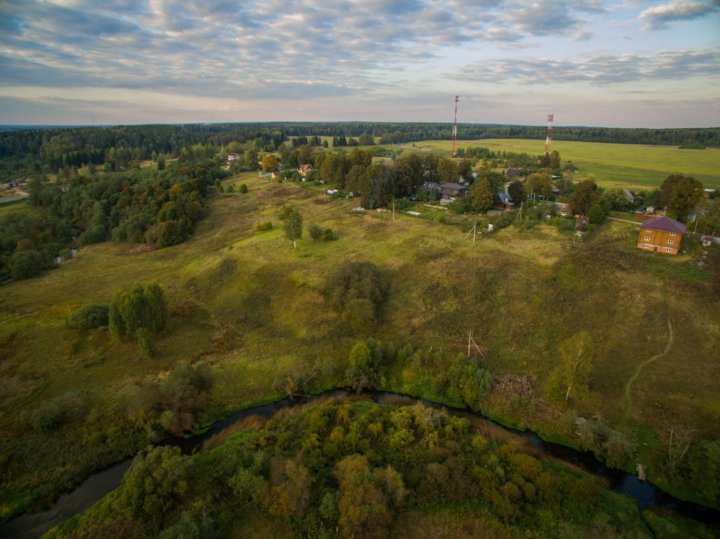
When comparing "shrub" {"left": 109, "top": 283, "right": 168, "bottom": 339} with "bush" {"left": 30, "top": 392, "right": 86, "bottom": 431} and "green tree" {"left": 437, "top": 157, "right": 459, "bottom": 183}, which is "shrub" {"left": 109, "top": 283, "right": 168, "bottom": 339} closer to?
"bush" {"left": 30, "top": 392, "right": 86, "bottom": 431}

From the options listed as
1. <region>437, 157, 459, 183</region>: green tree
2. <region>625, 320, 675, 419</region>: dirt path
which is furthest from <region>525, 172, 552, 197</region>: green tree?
<region>625, 320, 675, 419</region>: dirt path

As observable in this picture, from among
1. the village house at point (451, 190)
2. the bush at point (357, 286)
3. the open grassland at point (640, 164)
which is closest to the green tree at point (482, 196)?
the village house at point (451, 190)

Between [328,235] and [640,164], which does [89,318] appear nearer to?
[328,235]

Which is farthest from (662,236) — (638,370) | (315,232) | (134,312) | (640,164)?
(640,164)

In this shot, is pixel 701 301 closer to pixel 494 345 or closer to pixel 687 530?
pixel 494 345

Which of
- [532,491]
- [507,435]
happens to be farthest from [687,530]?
[507,435]

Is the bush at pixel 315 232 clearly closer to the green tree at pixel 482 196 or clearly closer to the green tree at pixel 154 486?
the green tree at pixel 482 196
